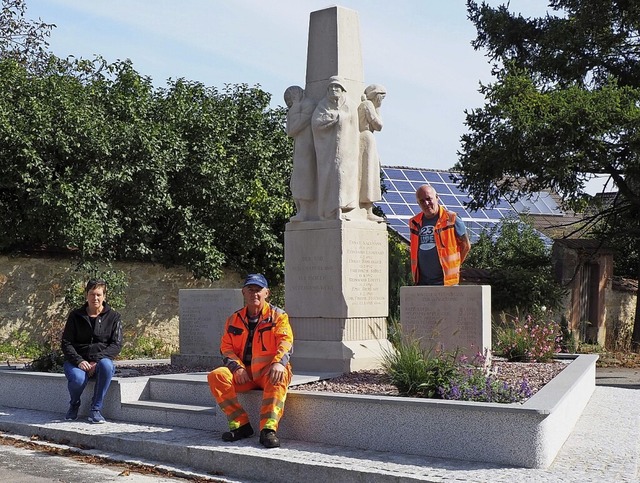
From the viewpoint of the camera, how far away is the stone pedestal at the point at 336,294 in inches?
416

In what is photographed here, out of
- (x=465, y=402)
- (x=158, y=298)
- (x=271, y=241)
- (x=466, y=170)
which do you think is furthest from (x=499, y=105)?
(x=465, y=402)

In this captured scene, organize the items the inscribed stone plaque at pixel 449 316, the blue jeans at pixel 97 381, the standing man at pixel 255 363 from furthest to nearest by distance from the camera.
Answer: the inscribed stone plaque at pixel 449 316 < the blue jeans at pixel 97 381 < the standing man at pixel 255 363

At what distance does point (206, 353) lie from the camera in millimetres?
12195

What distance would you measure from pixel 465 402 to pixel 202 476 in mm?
2127

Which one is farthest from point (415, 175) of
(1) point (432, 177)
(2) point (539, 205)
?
(2) point (539, 205)

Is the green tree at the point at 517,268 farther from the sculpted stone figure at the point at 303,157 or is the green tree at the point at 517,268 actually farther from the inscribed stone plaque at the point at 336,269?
the sculpted stone figure at the point at 303,157

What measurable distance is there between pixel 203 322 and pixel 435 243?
3.46 metres

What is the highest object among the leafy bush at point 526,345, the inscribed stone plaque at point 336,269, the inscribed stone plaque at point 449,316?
the inscribed stone plaque at point 336,269

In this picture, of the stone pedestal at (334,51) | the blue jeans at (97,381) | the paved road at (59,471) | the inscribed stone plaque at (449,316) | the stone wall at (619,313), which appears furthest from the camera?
the stone wall at (619,313)

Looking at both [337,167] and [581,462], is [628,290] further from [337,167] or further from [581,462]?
[581,462]

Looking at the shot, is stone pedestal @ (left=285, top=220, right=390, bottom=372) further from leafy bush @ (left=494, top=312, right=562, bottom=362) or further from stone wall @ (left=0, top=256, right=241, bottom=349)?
stone wall @ (left=0, top=256, right=241, bottom=349)

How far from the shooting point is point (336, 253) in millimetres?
10609

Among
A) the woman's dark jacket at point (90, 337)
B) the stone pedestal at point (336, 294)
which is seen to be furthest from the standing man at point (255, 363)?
the stone pedestal at point (336, 294)

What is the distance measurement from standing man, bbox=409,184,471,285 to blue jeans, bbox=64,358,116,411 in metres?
3.46
